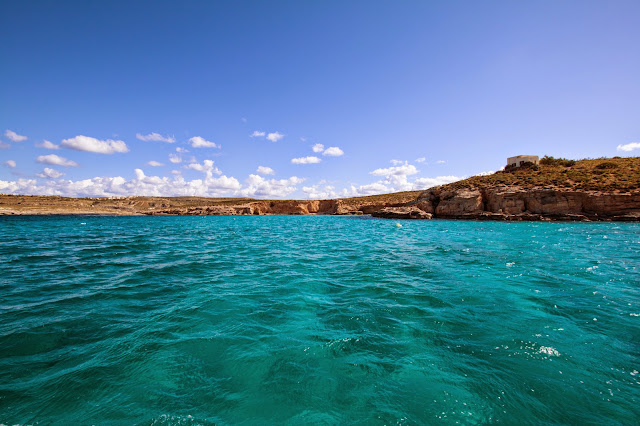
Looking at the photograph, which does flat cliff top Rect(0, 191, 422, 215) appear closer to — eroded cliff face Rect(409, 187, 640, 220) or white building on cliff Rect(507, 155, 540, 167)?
eroded cliff face Rect(409, 187, 640, 220)

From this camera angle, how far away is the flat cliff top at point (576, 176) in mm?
36688

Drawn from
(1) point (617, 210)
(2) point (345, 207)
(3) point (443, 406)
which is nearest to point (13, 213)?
(2) point (345, 207)

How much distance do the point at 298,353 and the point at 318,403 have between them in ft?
3.71

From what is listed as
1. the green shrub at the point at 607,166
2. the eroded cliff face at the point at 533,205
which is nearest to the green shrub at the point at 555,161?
the green shrub at the point at 607,166

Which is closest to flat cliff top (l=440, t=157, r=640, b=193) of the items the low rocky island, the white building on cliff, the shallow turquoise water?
the low rocky island

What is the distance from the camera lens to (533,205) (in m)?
39.1

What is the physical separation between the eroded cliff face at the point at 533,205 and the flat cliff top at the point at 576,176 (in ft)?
6.40

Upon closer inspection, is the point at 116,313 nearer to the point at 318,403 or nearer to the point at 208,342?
the point at 208,342

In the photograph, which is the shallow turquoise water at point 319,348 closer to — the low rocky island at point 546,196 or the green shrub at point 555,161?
the low rocky island at point 546,196

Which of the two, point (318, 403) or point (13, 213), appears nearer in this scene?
point (318, 403)

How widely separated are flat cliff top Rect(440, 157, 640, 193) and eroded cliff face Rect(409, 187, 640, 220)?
1952mm

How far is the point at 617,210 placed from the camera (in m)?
33.8

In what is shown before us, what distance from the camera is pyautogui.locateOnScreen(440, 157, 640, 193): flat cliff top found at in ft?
120

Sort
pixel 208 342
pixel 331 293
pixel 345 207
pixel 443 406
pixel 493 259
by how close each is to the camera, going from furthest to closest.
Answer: pixel 345 207 → pixel 493 259 → pixel 331 293 → pixel 208 342 → pixel 443 406
